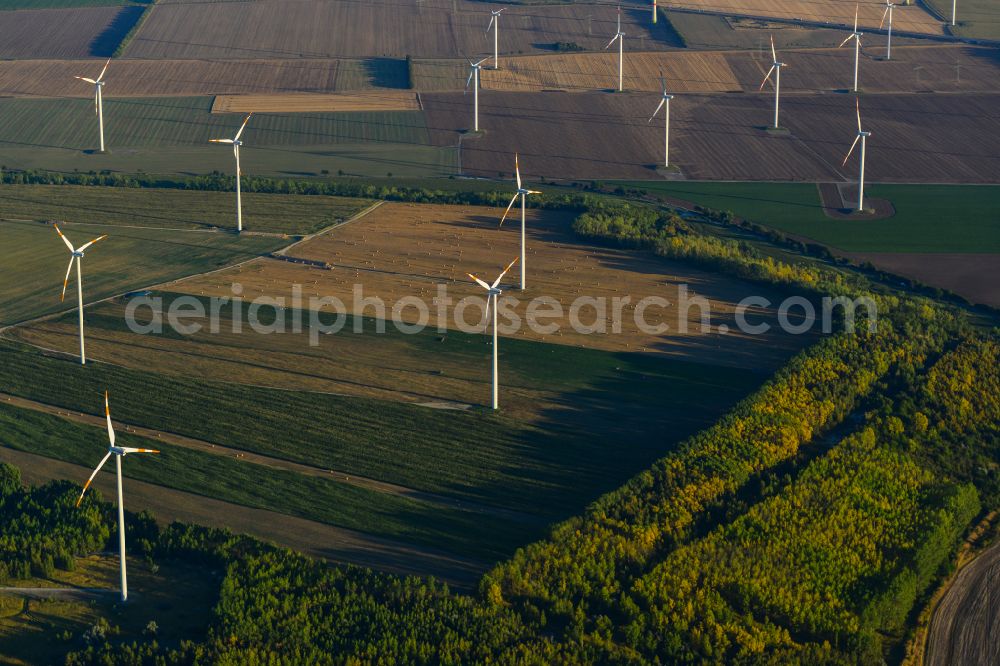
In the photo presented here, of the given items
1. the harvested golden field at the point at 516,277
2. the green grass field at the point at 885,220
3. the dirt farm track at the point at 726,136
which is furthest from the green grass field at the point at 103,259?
the green grass field at the point at 885,220

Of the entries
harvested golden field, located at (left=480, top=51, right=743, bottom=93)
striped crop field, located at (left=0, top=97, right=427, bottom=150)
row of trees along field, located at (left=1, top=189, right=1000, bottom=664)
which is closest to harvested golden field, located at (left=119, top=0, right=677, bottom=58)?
harvested golden field, located at (left=480, top=51, right=743, bottom=93)

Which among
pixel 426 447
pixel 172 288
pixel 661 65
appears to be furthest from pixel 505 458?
pixel 661 65

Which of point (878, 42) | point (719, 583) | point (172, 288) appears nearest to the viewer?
point (719, 583)

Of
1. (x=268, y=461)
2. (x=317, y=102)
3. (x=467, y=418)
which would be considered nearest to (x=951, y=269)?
(x=467, y=418)

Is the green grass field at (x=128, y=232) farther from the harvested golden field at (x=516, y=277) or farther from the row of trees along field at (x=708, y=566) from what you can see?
the row of trees along field at (x=708, y=566)

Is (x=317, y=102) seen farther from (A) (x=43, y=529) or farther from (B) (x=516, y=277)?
(A) (x=43, y=529)

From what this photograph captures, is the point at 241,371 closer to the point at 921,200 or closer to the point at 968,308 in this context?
the point at 968,308
